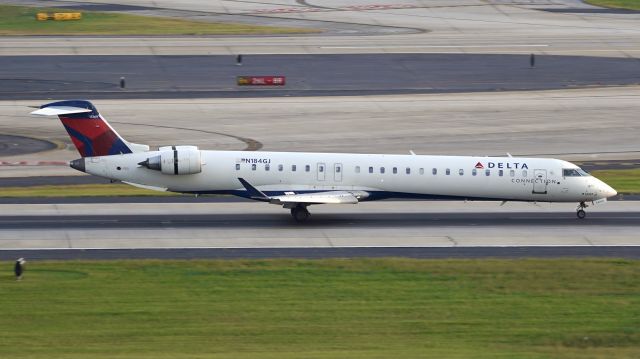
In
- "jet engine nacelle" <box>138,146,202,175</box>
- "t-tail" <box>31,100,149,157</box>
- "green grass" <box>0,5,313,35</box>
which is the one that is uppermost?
"green grass" <box>0,5,313,35</box>

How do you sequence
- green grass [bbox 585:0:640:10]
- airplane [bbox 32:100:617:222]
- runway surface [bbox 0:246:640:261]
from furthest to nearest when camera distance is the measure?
green grass [bbox 585:0:640:10] → airplane [bbox 32:100:617:222] → runway surface [bbox 0:246:640:261]

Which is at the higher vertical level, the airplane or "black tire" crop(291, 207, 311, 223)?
the airplane

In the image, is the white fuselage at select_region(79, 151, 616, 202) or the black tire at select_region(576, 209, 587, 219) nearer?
the white fuselage at select_region(79, 151, 616, 202)

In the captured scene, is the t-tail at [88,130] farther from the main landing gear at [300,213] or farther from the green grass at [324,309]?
the green grass at [324,309]

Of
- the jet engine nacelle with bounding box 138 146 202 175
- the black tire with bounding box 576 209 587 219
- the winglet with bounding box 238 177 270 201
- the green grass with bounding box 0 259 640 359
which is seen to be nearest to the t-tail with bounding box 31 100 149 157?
the jet engine nacelle with bounding box 138 146 202 175

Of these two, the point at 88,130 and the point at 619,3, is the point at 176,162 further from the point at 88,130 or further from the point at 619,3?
the point at 619,3

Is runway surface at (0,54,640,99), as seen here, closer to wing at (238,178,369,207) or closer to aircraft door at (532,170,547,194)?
wing at (238,178,369,207)

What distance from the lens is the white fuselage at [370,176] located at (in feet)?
177

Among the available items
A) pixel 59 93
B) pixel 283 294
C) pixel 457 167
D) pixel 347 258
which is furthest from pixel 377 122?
pixel 283 294

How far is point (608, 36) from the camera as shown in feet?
378

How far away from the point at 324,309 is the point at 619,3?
10408 cm

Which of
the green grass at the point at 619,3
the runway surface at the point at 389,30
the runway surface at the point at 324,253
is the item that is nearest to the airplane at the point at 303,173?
the runway surface at the point at 324,253

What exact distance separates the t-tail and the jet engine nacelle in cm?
162

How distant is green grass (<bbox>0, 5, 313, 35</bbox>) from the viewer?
114m
